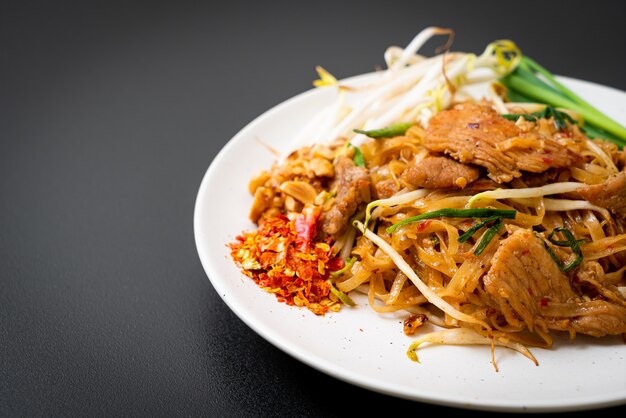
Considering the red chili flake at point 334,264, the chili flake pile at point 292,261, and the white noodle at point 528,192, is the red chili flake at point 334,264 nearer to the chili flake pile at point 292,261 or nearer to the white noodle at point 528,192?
the chili flake pile at point 292,261

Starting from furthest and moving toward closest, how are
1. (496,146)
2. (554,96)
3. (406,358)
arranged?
(554,96)
(496,146)
(406,358)

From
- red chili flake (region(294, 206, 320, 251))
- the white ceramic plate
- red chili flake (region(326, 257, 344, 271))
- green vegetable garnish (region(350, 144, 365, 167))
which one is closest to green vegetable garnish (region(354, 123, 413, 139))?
green vegetable garnish (region(350, 144, 365, 167))

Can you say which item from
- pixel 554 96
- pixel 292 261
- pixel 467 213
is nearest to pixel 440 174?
pixel 467 213

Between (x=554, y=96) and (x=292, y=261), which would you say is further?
(x=554, y=96)

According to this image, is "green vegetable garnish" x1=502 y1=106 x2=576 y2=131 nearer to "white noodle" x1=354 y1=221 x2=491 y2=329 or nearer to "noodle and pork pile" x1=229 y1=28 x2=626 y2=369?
"noodle and pork pile" x1=229 y1=28 x2=626 y2=369

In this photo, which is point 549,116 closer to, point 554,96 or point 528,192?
point 554,96
